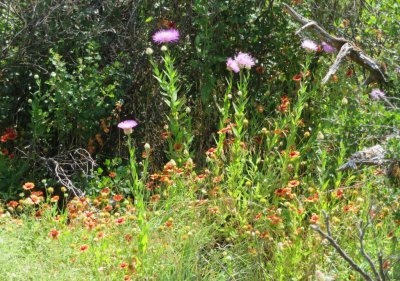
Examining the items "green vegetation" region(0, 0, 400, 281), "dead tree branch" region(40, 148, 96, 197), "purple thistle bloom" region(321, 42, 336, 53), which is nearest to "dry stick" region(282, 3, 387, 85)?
"green vegetation" region(0, 0, 400, 281)

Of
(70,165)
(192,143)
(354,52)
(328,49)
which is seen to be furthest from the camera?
(192,143)

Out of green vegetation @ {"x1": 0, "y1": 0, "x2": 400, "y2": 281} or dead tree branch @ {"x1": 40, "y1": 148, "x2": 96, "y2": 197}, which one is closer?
green vegetation @ {"x1": 0, "y1": 0, "x2": 400, "y2": 281}

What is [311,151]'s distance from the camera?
513 cm

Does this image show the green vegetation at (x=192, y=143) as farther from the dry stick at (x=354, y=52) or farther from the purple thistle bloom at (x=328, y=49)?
the purple thistle bloom at (x=328, y=49)

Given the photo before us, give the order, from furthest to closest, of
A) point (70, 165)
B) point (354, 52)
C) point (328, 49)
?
point (70, 165)
point (328, 49)
point (354, 52)

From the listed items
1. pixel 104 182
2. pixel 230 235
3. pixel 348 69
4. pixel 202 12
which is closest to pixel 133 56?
pixel 202 12

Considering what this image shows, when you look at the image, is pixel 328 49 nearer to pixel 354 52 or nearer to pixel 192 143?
pixel 354 52

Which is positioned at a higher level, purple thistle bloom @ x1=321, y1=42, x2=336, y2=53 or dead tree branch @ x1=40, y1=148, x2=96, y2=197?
purple thistle bloom @ x1=321, y1=42, x2=336, y2=53

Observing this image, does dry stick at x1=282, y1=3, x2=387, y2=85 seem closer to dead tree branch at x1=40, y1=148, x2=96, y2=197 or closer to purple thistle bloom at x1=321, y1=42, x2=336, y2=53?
purple thistle bloom at x1=321, y1=42, x2=336, y2=53

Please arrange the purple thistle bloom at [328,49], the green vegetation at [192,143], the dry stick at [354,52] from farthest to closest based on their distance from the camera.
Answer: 1. the purple thistle bloom at [328,49]
2. the dry stick at [354,52]
3. the green vegetation at [192,143]

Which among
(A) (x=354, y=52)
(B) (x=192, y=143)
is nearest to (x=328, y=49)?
(A) (x=354, y=52)

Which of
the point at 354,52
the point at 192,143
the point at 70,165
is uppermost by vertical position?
the point at 354,52

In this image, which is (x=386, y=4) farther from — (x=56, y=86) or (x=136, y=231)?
(x=56, y=86)

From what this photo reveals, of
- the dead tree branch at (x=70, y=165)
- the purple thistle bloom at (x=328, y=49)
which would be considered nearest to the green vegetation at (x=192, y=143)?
the dead tree branch at (x=70, y=165)
